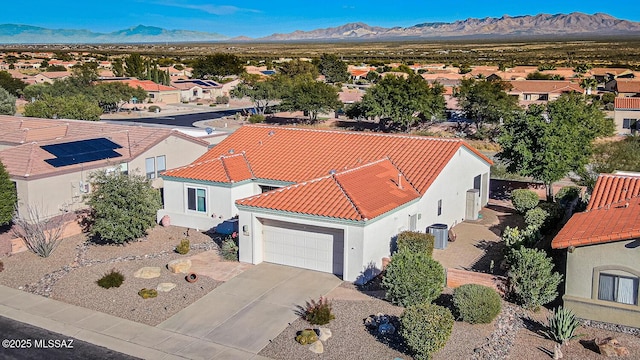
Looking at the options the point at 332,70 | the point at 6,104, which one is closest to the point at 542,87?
the point at 332,70

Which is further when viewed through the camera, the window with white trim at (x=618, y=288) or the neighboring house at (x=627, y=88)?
the neighboring house at (x=627, y=88)

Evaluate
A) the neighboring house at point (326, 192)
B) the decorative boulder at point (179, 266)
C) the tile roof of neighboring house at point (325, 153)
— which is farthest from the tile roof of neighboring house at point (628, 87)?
the decorative boulder at point (179, 266)

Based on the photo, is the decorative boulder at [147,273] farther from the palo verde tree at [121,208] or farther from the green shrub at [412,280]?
the green shrub at [412,280]

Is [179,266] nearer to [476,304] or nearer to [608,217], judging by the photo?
[476,304]

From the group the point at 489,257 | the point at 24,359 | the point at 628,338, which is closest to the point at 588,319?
the point at 628,338

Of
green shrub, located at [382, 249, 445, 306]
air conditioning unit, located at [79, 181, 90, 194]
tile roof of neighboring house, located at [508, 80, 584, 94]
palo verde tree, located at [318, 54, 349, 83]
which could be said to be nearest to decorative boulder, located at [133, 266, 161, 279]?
green shrub, located at [382, 249, 445, 306]

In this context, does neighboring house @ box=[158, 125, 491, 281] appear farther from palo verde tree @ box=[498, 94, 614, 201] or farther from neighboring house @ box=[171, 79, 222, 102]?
neighboring house @ box=[171, 79, 222, 102]

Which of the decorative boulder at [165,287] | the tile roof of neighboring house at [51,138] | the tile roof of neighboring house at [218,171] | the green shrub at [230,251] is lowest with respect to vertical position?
the decorative boulder at [165,287]
